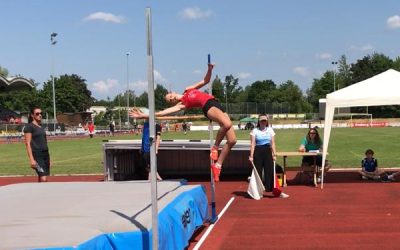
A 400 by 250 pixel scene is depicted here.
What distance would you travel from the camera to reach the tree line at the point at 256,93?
339 ft

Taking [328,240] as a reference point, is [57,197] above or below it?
above

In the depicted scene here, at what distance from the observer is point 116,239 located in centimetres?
447

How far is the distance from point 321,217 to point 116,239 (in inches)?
190

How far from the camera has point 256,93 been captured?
142375 millimetres

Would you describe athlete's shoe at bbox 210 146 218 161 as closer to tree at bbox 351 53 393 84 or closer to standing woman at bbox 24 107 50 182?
standing woman at bbox 24 107 50 182

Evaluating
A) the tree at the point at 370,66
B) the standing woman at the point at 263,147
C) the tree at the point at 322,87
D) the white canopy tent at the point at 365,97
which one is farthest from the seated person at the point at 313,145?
the tree at the point at 370,66

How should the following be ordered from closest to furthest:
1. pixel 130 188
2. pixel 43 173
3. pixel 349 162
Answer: pixel 130 188 → pixel 43 173 → pixel 349 162

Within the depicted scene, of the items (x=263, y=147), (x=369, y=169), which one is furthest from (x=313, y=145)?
(x=263, y=147)

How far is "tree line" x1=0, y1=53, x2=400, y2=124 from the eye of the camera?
339ft

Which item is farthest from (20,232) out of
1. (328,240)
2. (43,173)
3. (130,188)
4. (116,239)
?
(43,173)

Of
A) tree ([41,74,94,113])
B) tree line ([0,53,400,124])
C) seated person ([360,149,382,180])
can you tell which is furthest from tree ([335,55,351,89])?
seated person ([360,149,382,180])

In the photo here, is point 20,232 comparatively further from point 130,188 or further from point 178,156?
point 178,156

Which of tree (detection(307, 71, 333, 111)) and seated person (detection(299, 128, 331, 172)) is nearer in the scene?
seated person (detection(299, 128, 331, 172))

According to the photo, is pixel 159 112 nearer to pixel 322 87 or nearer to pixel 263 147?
pixel 263 147
